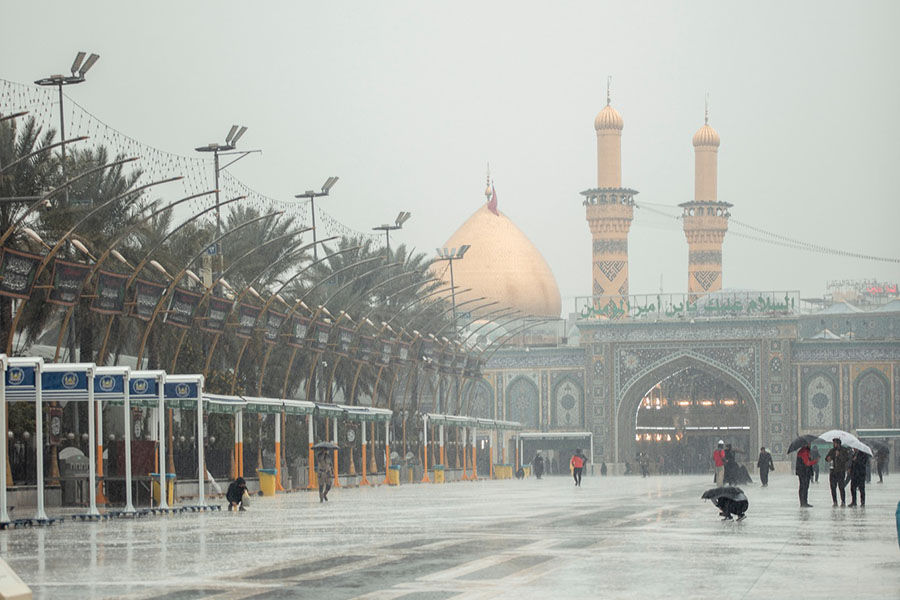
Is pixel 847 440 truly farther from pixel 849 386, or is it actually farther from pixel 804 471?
pixel 849 386

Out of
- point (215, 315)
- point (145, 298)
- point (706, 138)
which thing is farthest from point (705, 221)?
point (145, 298)

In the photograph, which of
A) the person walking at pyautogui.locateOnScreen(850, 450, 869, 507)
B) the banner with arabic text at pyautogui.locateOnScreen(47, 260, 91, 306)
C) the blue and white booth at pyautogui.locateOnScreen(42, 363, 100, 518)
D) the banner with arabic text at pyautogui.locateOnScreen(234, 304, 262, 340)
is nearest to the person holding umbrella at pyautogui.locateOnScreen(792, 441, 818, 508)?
the person walking at pyautogui.locateOnScreen(850, 450, 869, 507)

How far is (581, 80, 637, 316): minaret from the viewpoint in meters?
69.7

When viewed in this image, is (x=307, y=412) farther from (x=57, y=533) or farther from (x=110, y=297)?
(x=57, y=533)

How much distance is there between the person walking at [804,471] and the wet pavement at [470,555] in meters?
0.81

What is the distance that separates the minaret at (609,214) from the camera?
229 ft

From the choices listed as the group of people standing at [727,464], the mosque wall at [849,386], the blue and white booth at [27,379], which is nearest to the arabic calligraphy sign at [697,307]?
the mosque wall at [849,386]

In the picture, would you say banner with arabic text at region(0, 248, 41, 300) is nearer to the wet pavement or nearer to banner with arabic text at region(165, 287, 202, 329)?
the wet pavement

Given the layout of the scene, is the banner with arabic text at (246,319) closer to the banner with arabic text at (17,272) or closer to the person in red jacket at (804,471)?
the banner with arabic text at (17,272)

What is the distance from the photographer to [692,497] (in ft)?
96.4

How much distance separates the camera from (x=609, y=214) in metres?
69.7

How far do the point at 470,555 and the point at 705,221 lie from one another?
60105mm

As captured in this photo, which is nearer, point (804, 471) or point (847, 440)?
point (804, 471)

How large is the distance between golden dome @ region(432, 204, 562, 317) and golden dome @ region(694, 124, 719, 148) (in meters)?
10.5
